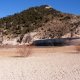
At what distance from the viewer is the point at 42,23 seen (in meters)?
79.8

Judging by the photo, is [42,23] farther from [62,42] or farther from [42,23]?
[62,42]

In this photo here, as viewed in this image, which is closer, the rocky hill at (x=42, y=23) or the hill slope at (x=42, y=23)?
the rocky hill at (x=42, y=23)

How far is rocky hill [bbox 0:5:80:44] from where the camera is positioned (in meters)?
70.6

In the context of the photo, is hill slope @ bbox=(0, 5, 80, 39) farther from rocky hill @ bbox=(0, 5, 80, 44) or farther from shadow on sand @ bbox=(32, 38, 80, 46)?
shadow on sand @ bbox=(32, 38, 80, 46)

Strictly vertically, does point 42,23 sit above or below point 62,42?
above

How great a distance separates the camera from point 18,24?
81.5 meters

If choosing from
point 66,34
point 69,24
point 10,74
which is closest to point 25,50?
point 10,74

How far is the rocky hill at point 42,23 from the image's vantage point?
232 ft

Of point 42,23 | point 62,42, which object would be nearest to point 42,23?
point 42,23

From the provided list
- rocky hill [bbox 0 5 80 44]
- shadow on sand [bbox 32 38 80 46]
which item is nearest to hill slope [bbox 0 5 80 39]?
rocky hill [bbox 0 5 80 44]

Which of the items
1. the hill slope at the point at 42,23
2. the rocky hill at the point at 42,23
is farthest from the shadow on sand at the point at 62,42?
the hill slope at the point at 42,23

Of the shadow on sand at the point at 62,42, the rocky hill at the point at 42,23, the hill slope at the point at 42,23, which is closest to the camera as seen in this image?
the shadow on sand at the point at 62,42

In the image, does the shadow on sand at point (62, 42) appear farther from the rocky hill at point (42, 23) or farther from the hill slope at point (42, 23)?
the hill slope at point (42, 23)

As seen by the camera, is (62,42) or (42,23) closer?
(62,42)
